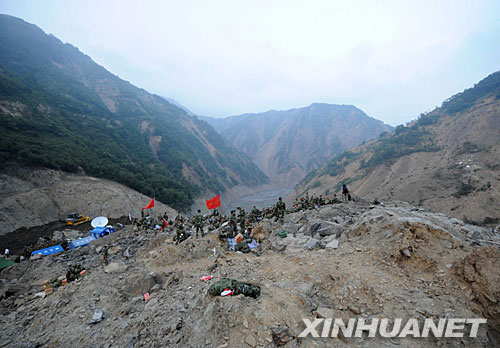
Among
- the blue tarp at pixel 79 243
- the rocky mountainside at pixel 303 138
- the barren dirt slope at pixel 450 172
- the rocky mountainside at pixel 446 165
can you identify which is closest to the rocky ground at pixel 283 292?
the blue tarp at pixel 79 243

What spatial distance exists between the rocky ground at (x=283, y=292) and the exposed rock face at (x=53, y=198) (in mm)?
13887

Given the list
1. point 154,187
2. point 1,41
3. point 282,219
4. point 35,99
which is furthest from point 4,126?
point 1,41

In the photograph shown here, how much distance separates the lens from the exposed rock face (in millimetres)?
18578

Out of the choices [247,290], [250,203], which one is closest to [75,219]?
[247,290]

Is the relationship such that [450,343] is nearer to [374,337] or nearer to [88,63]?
[374,337]

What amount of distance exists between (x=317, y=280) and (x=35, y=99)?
169 ft

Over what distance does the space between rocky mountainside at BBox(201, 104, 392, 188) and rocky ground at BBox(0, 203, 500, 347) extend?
77.9 metres

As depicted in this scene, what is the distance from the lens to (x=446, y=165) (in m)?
26.8

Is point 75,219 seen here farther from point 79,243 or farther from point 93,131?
point 93,131

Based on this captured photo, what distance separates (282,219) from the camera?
448 inches

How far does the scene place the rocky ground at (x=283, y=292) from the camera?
4379mm

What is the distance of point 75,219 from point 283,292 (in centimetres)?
2306

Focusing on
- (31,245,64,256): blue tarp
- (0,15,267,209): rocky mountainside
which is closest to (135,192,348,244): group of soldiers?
(31,245,64,256): blue tarp

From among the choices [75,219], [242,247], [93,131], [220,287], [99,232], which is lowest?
[75,219]
